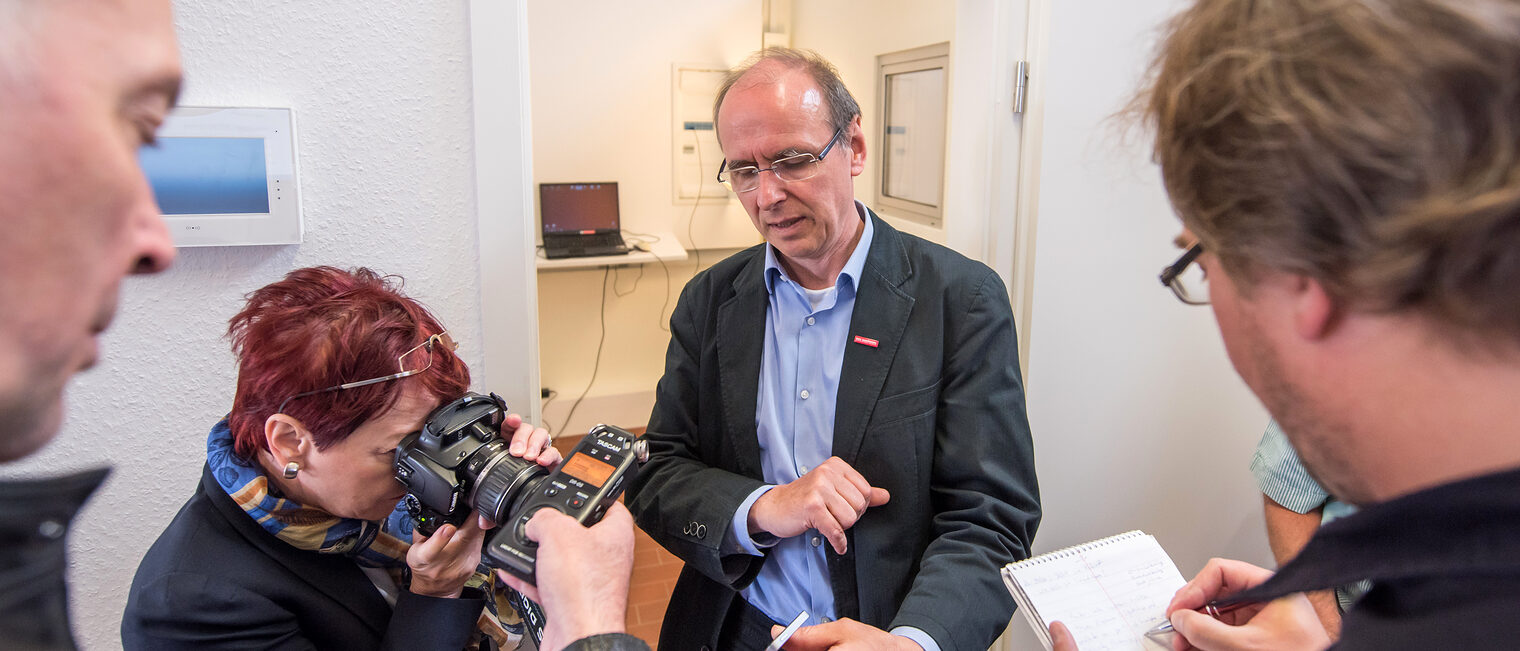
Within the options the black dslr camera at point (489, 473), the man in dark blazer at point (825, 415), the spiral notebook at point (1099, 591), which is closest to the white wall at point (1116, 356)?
the man in dark blazer at point (825, 415)

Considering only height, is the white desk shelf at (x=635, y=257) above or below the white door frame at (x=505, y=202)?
below

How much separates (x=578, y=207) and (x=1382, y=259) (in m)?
3.75

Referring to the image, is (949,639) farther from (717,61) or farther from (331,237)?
(717,61)

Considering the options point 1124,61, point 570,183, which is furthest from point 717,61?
point 1124,61

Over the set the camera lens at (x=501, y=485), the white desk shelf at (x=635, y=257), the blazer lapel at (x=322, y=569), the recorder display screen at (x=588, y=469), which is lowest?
the blazer lapel at (x=322, y=569)

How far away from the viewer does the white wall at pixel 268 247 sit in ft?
4.12

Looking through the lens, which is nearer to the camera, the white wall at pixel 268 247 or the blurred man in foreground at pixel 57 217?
the blurred man in foreground at pixel 57 217

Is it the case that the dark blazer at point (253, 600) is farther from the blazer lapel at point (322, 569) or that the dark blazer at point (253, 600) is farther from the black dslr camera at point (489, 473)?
the black dslr camera at point (489, 473)

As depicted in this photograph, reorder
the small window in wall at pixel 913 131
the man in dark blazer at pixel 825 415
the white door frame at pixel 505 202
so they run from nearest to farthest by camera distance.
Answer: the man in dark blazer at pixel 825 415
the white door frame at pixel 505 202
the small window in wall at pixel 913 131

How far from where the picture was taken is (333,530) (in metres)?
1.10

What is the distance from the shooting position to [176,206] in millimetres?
1231

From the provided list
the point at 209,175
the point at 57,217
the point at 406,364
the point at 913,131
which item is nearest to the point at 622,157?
the point at 913,131

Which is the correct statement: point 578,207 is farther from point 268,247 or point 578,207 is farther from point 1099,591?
point 1099,591

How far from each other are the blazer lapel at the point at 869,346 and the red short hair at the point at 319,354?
60 cm
